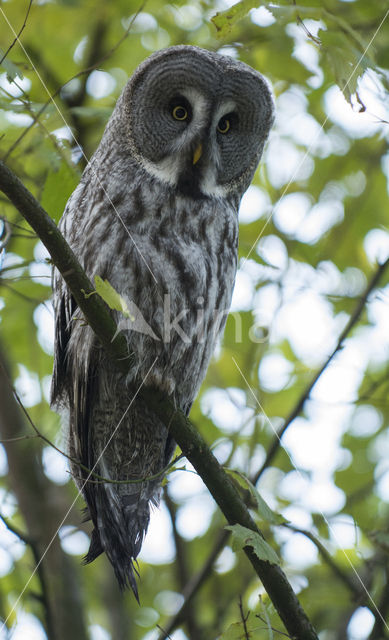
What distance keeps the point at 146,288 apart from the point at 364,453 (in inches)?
100

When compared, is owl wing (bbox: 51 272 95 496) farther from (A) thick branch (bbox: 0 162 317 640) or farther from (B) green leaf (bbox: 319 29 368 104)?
(B) green leaf (bbox: 319 29 368 104)

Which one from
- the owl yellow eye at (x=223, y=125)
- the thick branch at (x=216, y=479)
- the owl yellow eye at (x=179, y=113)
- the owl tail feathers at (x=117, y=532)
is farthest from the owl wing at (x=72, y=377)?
the owl yellow eye at (x=223, y=125)

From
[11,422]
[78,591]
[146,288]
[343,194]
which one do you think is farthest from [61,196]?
[343,194]

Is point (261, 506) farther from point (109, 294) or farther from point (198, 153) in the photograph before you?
point (198, 153)

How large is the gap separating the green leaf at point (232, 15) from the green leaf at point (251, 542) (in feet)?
5.22

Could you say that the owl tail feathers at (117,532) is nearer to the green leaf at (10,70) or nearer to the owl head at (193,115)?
the owl head at (193,115)

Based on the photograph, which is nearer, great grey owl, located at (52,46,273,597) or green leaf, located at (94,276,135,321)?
green leaf, located at (94,276,135,321)

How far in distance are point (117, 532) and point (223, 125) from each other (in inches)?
67.6

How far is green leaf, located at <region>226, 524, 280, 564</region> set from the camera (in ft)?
6.88

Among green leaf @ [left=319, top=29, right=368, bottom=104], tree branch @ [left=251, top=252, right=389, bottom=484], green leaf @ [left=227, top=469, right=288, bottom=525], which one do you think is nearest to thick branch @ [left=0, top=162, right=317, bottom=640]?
green leaf @ [left=227, top=469, right=288, bottom=525]

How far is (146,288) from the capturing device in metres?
2.56

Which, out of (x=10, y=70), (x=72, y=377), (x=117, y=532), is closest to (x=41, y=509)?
(x=117, y=532)

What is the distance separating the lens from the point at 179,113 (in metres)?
2.98

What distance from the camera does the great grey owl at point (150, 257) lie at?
259 cm
